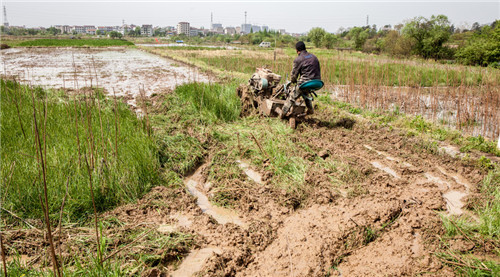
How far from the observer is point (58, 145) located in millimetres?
4047

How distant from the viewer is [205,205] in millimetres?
3684

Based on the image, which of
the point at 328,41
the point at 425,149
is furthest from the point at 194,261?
the point at 328,41

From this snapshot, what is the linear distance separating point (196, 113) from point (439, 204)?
479 cm

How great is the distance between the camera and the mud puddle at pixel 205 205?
336 centimetres

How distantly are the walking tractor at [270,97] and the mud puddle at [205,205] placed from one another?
2370mm

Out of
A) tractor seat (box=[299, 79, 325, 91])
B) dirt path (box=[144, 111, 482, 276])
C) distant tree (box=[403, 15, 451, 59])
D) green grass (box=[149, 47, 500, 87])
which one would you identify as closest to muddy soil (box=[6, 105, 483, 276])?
dirt path (box=[144, 111, 482, 276])

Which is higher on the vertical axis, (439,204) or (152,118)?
(152,118)

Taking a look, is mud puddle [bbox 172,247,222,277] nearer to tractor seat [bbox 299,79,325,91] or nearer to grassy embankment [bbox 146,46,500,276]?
grassy embankment [bbox 146,46,500,276]

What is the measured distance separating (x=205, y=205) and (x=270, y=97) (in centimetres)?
349

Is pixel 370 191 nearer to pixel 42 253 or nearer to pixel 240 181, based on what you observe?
pixel 240 181

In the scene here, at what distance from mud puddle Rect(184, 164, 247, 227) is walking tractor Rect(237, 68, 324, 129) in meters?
2.37

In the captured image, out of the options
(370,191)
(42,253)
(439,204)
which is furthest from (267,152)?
(42,253)

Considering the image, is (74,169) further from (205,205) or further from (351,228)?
(351,228)

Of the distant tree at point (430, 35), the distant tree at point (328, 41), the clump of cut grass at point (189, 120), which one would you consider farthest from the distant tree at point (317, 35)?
the clump of cut grass at point (189, 120)
